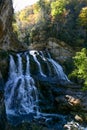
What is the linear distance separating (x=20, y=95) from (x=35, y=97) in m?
1.77

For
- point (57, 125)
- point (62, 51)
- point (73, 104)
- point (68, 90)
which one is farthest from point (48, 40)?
point (57, 125)

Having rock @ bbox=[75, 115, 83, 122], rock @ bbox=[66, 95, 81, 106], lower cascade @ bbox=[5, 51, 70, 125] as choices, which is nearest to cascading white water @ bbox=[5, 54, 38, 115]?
lower cascade @ bbox=[5, 51, 70, 125]

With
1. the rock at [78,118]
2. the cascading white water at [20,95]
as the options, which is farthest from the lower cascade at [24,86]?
the rock at [78,118]

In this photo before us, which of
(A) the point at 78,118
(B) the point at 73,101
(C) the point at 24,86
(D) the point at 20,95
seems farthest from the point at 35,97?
(A) the point at 78,118

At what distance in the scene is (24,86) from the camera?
3591 cm

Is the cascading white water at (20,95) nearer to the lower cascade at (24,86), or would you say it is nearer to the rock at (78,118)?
the lower cascade at (24,86)

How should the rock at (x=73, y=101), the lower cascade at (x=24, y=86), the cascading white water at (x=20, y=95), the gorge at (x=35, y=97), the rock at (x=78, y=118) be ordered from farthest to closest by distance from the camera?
1. the cascading white water at (x=20, y=95)
2. the rock at (x=73, y=101)
3. the lower cascade at (x=24, y=86)
4. the rock at (x=78, y=118)
5. the gorge at (x=35, y=97)

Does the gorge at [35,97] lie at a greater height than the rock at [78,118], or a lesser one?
greater

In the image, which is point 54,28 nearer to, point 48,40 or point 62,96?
point 48,40

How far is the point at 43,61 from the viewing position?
4619cm

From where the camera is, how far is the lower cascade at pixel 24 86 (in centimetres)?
3084

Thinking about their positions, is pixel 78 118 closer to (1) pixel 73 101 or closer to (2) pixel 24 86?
(1) pixel 73 101

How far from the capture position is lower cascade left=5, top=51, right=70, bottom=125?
1214 inches

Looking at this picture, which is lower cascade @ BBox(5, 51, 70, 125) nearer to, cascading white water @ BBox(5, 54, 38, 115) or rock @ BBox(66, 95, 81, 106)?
cascading white water @ BBox(5, 54, 38, 115)
